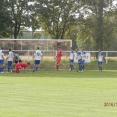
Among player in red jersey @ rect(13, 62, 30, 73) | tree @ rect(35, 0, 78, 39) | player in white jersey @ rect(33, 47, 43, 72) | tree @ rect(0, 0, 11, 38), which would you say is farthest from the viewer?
tree @ rect(35, 0, 78, 39)

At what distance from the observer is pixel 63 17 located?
64312mm

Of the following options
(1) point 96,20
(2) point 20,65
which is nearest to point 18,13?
(1) point 96,20

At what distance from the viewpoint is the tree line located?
58375 millimetres

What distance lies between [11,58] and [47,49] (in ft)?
24.0

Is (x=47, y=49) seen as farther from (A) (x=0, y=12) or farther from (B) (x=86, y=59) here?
(A) (x=0, y=12)

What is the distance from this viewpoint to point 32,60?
39.0 meters

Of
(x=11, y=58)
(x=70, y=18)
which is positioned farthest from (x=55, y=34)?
(x=11, y=58)

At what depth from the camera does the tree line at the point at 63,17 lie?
58.4m

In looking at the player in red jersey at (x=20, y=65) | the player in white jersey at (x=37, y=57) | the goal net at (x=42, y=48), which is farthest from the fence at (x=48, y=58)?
the player in red jersey at (x=20, y=65)
